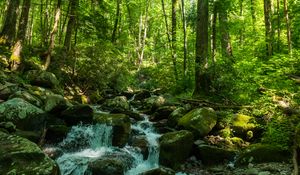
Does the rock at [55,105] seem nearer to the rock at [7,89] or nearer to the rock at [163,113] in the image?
the rock at [7,89]

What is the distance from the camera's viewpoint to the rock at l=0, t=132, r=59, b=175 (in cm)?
605

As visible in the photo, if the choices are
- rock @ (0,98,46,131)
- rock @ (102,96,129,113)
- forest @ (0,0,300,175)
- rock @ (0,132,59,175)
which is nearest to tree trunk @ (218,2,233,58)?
forest @ (0,0,300,175)

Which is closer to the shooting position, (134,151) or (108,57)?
(134,151)

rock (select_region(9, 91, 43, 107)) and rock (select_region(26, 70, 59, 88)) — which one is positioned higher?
rock (select_region(26, 70, 59, 88))

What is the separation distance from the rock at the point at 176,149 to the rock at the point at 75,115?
2.95m

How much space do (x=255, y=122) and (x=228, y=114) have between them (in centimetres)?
92

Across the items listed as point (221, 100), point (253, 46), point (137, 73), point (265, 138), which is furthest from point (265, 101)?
point (137, 73)

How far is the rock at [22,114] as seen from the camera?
9812 mm

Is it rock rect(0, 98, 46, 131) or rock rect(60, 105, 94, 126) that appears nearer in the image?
rock rect(0, 98, 46, 131)

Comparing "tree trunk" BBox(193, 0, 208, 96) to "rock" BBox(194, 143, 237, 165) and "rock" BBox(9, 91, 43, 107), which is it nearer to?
"rock" BBox(194, 143, 237, 165)

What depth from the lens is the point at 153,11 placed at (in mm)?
38938

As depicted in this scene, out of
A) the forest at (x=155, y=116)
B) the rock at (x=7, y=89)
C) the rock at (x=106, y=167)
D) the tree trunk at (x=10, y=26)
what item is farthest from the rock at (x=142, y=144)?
the tree trunk at (x=10, y=26)

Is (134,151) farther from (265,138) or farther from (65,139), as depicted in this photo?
(265,138)

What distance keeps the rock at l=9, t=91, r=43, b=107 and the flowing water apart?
1.54 meters
